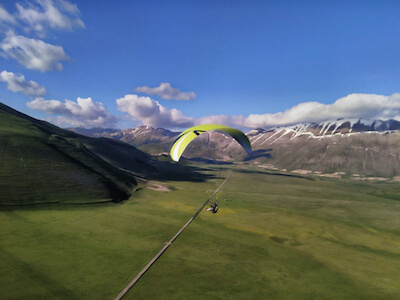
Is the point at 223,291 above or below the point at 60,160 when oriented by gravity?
below

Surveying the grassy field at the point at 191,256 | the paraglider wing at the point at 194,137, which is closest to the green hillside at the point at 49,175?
the grassy field at the point at 191,256

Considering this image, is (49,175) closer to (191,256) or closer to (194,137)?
(194,137)

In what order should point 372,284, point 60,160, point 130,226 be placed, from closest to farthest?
point 372,284 < point 130,226 < point 60,160

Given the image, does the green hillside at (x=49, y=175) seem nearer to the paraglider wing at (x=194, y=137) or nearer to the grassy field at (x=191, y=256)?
the grassy field at (x=191, y=256)

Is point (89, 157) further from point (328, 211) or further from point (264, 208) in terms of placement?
point (328, 211)

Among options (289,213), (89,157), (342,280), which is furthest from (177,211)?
(89,157)

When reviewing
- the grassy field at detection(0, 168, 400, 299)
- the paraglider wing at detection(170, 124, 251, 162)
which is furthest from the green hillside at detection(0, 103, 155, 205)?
the paraglider wing at detection(170, 124, 251, 162)

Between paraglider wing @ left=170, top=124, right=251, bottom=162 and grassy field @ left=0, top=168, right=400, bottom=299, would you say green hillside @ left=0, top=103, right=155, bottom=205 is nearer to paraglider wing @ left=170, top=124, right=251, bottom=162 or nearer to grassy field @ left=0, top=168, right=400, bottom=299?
grassy field @ left=0, top=168, right=400, bottom=299

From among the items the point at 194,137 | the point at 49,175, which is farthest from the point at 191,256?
the point at 49,175
